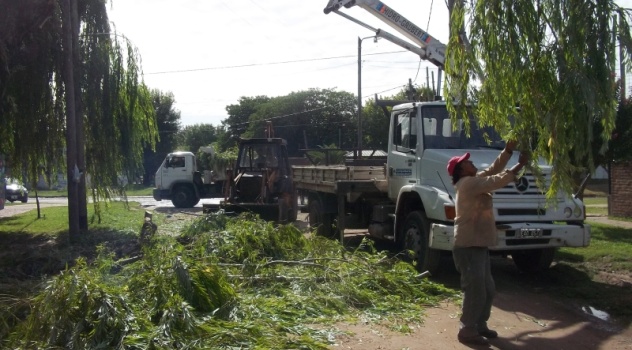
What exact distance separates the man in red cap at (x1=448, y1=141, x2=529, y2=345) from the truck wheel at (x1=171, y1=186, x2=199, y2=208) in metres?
23.7

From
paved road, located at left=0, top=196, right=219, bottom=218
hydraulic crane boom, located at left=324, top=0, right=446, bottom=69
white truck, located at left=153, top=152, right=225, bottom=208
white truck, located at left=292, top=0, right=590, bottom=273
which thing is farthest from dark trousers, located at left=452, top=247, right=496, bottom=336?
white truck, located at left=153, top=152, right=225, bottom=208

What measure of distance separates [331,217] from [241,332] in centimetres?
887

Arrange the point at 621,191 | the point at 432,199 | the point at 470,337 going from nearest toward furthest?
1. the point at 470,337
2. the point at 432,199
3. the point at 621,191

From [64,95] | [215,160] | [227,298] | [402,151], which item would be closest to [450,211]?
[402,151]

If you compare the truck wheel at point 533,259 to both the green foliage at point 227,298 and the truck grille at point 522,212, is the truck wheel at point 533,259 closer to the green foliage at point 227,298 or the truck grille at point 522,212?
the truck grille at point 522,212

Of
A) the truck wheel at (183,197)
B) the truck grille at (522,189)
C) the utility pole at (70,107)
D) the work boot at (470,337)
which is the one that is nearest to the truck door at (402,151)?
the truck grille at (522,189)

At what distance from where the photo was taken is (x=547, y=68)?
597 centimetres

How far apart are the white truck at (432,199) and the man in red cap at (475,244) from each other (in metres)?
1.02

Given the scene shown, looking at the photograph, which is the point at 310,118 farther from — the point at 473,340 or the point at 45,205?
the point at 473,340

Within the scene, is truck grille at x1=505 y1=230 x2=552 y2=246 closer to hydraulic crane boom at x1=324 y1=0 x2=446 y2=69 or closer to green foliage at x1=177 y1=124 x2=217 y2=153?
hydraulic crane boom at x1=324 y1=0 x2=446 y2=69

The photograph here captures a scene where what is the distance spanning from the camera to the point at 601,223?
17156 mm

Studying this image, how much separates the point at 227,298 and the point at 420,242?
13.3 ft

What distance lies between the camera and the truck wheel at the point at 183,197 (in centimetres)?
2925

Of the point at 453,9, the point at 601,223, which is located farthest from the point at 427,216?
the point at 601,223
